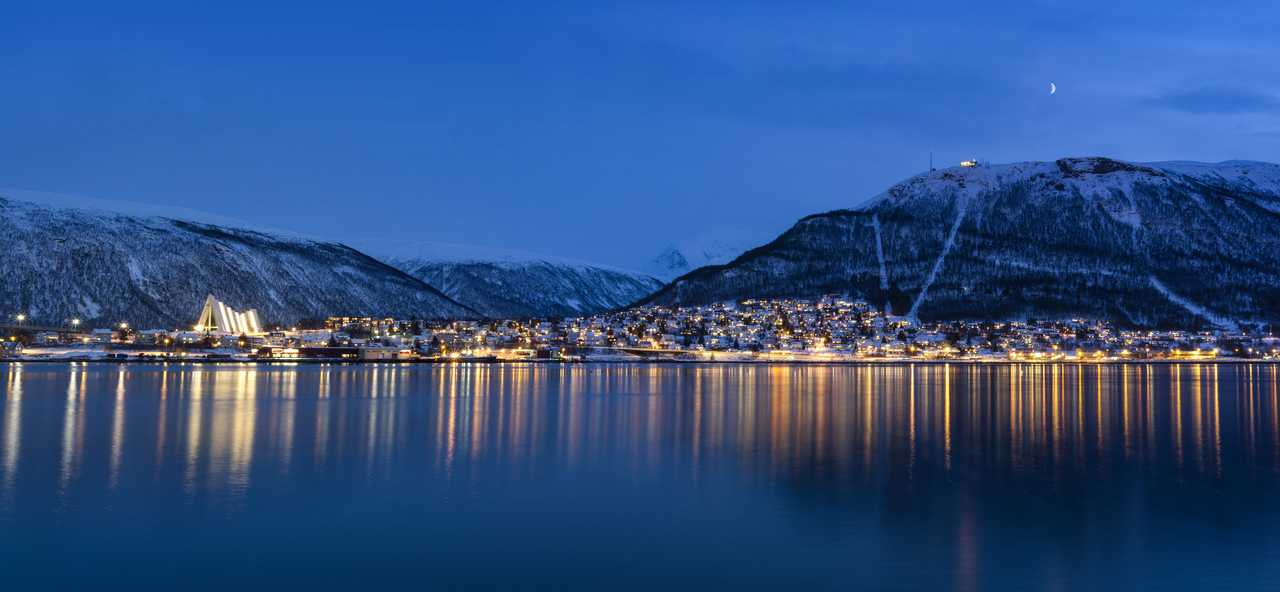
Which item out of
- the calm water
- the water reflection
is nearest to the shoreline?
the water reflection

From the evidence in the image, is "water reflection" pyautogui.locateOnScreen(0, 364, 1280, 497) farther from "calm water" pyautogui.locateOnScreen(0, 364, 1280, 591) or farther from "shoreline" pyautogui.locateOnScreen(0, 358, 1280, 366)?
"shoreline" pyautogui.locateOnScreen(0, 358, 1280, 366)

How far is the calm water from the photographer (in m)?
17.3

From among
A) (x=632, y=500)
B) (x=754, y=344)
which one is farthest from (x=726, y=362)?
(x=632, y=500)

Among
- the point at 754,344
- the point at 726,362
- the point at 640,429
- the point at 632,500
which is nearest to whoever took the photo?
the point at 632,500

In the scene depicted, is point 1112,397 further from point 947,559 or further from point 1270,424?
point 947,559

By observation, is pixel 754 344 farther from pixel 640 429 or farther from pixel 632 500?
pixel 632 500

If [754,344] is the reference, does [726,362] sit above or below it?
below

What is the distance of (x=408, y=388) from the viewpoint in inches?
3024

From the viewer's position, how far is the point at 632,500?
984 inches

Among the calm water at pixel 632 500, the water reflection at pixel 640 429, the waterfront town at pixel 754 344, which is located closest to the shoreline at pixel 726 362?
the waterfront town at pixel 754 344

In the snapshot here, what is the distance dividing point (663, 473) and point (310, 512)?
1078 centimetres

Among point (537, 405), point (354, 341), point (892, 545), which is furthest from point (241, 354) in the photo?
point (892, 545)

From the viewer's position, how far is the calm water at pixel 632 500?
56.7ft

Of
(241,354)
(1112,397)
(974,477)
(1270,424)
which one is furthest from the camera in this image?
(241,354)
